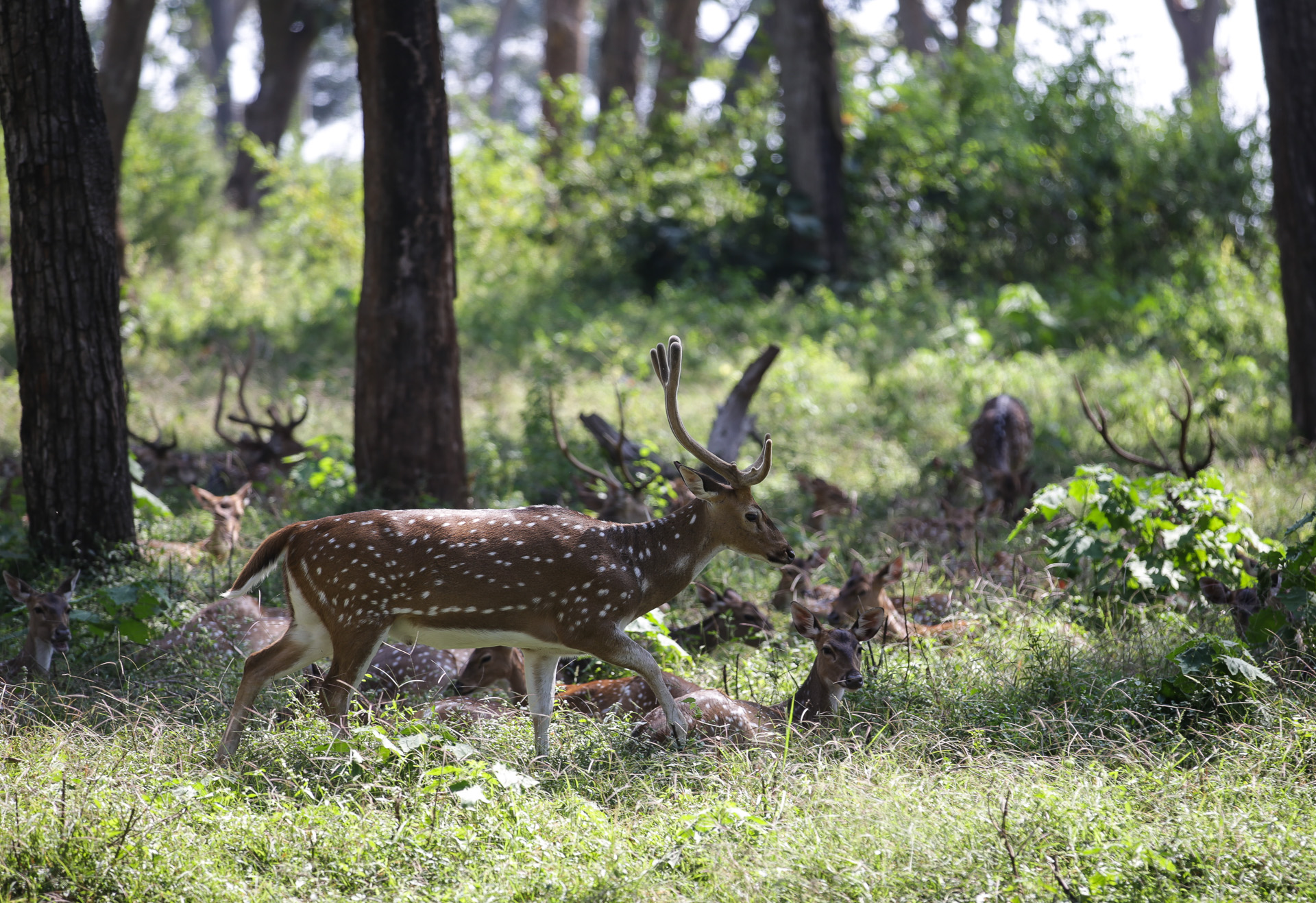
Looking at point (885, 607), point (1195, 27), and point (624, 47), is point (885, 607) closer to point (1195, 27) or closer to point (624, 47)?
point (624, 47)

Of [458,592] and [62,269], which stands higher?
[62,269]

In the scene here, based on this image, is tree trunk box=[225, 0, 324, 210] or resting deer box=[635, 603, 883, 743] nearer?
resting deer box=[635, 603, 883, 743]

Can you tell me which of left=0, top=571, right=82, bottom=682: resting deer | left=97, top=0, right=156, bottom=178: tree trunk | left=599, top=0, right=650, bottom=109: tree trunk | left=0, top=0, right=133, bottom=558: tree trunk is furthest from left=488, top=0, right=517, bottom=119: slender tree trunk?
left=0, top=571, right=82, bottom=682: resting deer

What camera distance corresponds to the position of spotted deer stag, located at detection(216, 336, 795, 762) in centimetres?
508

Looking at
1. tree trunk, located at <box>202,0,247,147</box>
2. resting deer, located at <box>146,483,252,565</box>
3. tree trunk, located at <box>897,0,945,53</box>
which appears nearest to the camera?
resting deer, located at <box>146,483,252,565</box>

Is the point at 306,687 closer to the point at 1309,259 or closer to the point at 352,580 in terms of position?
the point at 352,580

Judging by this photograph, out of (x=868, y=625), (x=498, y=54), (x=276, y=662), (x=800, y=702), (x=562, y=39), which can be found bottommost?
(x=800, y=702)

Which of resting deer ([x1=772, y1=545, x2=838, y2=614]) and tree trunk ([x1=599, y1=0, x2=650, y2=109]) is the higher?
tree trunk ([x1=599, y1=0, x2=650, y2=109])

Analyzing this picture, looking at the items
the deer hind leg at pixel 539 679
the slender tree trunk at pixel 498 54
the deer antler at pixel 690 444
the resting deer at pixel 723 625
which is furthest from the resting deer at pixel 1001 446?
the slender tree trunk at pixel 498 54

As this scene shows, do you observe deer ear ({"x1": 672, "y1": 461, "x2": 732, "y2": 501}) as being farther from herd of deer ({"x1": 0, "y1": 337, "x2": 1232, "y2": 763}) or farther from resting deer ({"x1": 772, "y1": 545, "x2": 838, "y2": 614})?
resting deer ({"x1": 772, "y1": 545, "x2": 838, "y2": 614})

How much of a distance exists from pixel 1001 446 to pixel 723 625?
3.86m

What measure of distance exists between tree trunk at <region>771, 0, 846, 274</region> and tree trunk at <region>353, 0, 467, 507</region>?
9003 millimetres

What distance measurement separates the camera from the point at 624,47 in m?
22.7

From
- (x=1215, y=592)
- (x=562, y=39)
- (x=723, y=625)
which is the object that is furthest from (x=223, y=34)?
(x=1215, y=592)
